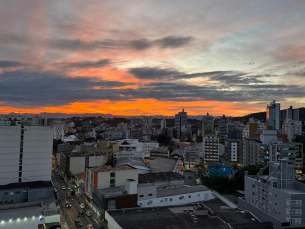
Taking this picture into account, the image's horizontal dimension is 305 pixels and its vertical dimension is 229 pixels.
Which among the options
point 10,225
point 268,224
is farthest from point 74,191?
point 268,224

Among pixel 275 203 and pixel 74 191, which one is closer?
pixel 275 203

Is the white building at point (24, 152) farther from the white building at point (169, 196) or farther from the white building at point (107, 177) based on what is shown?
the white building at point (169, 196)

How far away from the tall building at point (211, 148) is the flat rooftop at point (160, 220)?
23.7 meters

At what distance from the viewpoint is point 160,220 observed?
12.6 meters

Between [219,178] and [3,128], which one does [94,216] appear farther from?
[219,178]

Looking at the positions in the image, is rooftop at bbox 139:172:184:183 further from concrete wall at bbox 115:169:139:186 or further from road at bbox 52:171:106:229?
road at bbox 52:171:106:229

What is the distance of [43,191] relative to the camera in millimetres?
18562

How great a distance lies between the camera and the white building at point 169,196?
1823 cm

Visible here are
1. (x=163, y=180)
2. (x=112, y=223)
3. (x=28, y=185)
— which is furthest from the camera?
(x=163, y=180)

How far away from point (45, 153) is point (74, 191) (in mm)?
4684

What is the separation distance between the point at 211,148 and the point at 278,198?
23.7 meters

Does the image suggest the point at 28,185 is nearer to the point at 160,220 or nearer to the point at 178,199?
the point at 178,199

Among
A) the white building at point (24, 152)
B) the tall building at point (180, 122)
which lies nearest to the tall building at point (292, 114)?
the tall building at point (180, 122)

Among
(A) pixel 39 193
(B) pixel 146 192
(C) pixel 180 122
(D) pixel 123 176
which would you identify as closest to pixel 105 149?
(D) pixel 123 176
